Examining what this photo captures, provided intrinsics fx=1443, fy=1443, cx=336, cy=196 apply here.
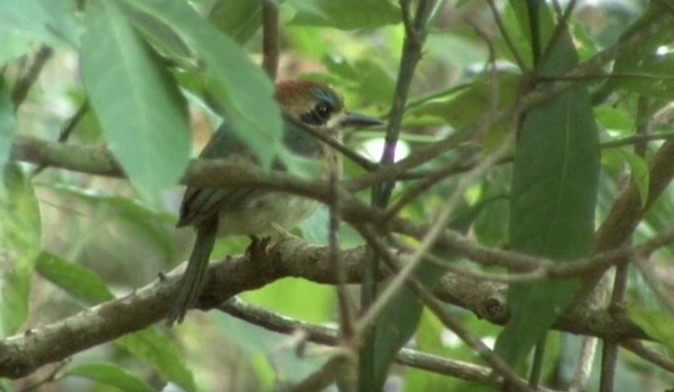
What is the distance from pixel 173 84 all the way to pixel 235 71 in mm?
83

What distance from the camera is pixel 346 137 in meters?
3.13

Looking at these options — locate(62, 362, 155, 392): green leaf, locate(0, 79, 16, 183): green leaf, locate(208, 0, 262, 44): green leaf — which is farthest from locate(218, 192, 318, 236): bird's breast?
locate(0, 79, 16, 183): green leaf

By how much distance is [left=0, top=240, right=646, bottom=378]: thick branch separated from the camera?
2045mm

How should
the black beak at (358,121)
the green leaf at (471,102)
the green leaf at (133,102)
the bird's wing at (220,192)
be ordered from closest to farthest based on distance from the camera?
the green leaf at (133,102), the green leaf at (471,102), the bird's wing at (220,192), the black beak at (358,121)

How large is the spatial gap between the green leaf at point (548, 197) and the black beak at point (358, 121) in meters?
1.27

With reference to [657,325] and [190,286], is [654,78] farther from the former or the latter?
[190,286]

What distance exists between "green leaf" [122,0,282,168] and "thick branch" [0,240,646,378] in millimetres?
858

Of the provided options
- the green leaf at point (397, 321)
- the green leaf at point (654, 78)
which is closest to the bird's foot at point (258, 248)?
the green leaf at point (397, 321)

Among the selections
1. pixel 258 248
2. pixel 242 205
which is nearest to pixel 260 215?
pixel 242 205

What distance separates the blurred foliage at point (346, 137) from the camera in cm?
116

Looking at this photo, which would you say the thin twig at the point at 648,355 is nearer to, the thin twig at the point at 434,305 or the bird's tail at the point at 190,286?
the thin twig at the point at 434,305

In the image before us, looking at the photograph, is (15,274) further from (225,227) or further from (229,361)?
(229,361)

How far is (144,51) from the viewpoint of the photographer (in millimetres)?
1210

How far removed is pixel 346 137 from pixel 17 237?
1212 millimetres
